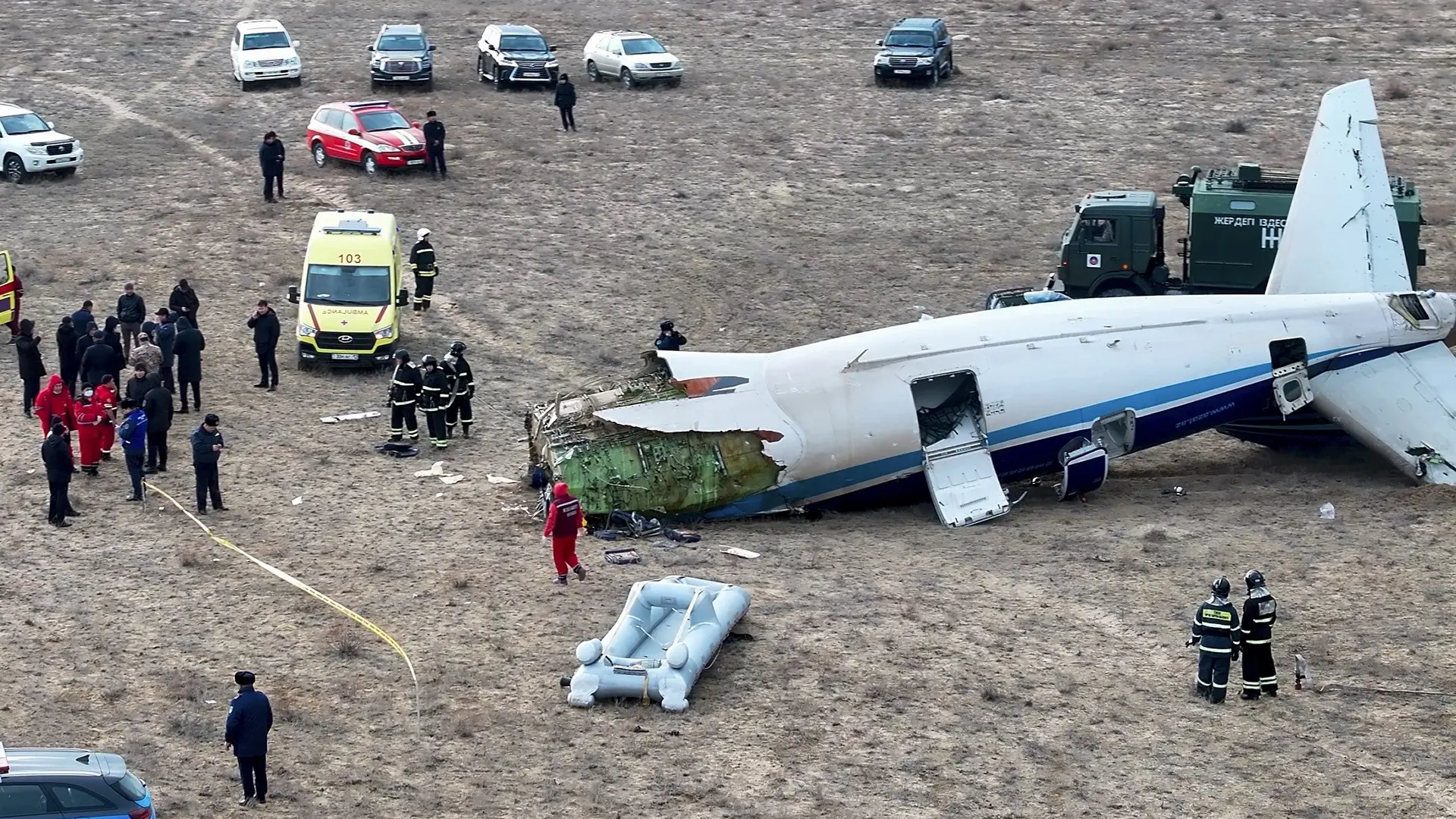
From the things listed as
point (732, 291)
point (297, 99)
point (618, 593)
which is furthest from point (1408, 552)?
point (297, 99)

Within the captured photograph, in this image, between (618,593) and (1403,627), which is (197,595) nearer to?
(618,593)

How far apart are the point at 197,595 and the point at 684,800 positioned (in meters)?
8.44

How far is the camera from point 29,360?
30.3 metres

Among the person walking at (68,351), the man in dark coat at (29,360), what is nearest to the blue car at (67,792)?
the man in dark coat at (29,360)

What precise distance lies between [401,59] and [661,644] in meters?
35.3

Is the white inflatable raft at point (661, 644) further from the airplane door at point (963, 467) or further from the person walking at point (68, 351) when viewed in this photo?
the person walking at point (68, 351)

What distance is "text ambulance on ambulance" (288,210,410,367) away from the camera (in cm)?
3303

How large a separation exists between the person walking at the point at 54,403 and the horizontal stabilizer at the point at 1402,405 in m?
19.8

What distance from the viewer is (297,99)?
52094 mm

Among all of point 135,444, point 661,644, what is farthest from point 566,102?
point 661,644

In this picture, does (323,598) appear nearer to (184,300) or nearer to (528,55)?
(184,300)

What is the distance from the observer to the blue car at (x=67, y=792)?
1500cm

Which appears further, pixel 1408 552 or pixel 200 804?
pixel 1408 552

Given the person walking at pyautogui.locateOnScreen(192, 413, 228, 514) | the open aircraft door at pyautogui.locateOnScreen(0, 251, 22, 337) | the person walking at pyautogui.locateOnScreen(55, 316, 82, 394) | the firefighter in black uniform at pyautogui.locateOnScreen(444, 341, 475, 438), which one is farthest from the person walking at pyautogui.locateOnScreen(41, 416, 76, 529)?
the open aircraft door at pyautogui.locateOnScreen(0, 251, 22, 337)
